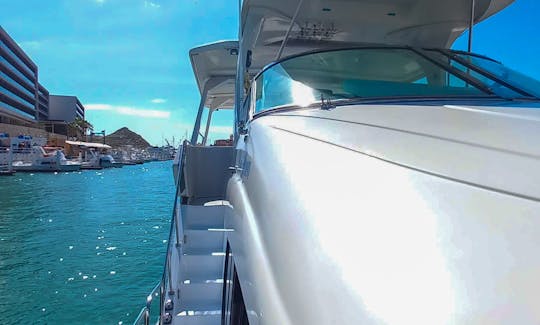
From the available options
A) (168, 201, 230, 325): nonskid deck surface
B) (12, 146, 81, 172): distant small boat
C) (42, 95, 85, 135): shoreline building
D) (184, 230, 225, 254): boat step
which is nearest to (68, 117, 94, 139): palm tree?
(42, 95, 85, 135): shoreline building

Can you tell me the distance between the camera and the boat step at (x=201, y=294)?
3229 millimetres

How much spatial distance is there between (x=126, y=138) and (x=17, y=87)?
92.3 meters

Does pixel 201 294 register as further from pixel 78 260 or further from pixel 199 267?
pixel 78 260

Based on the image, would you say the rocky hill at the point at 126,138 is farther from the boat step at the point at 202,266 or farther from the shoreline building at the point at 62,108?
the boat step at the point at 202,266

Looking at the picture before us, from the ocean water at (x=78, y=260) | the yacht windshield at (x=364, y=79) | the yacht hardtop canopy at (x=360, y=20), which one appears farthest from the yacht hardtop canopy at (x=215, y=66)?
the ocean water at (x=78, y=260)

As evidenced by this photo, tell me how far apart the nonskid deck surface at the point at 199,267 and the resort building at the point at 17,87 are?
66619 mm

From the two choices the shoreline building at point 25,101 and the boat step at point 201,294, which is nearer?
the boat step at point 201,294

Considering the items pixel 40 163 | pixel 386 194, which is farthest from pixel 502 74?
pixel 40 163

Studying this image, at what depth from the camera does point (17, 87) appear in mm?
68188

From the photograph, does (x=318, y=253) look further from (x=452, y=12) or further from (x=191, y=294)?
(x=452, y=12)

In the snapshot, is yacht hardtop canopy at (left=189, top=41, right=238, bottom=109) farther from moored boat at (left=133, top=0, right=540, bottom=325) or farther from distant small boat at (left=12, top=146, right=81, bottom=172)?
distant small boat at (left=12, top=146, right=81, bottom=172)

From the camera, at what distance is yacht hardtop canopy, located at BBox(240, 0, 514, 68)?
444 cm

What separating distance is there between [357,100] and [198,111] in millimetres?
5877

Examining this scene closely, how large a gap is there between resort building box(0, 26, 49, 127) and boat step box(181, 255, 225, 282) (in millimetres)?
67284
